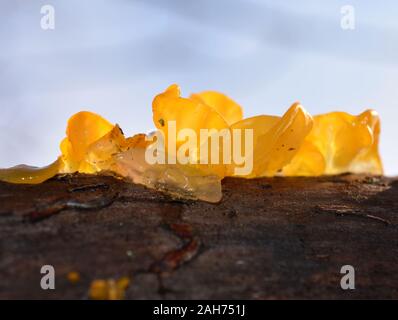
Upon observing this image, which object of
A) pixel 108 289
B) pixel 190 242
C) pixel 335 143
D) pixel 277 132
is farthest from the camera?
pixel 335 143

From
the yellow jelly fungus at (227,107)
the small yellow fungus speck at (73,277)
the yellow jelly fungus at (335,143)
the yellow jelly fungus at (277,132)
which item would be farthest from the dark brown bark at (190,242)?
the yellow jelly fungus at (227,107)

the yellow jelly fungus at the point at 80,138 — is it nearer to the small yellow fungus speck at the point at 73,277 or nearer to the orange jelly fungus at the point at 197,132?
the orange jelly fungus at the point at 197,132

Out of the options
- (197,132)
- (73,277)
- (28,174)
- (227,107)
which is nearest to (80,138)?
(28,174)

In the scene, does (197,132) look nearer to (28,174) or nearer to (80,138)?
(80,138)

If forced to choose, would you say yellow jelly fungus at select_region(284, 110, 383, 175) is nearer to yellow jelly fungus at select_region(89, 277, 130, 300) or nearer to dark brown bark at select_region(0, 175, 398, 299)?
dark brown bark at select_region(0, 175, 398, 299)

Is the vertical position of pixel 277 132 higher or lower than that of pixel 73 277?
higher

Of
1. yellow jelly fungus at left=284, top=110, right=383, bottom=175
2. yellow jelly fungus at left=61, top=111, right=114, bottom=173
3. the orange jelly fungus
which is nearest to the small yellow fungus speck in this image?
the orange jelly fungus

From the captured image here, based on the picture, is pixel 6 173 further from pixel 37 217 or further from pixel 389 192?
pixel 389 192
